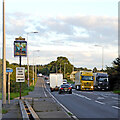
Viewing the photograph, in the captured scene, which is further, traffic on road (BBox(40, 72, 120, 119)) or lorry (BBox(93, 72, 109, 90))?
lorry (BBox(93, 72, 109, 90))

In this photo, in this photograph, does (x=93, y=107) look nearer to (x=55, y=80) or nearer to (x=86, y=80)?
(x=86, y=80)

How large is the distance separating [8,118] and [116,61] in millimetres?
39786

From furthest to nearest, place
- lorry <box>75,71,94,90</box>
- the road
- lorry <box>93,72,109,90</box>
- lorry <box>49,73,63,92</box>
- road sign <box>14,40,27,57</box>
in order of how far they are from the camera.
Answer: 1. lorry <box>93,72,109,90</box>
2. lorry <box>49,73,63,92</box>
3. lorry <box>75,71,94,90</box>
4. road sign <box>14,40,27,57</box>
5. the road

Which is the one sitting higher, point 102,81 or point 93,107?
point 102,81

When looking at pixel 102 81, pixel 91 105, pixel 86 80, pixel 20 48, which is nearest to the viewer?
pixel 91 105

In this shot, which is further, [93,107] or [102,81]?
[102,81]

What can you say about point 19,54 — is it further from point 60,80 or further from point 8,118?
point 60,80

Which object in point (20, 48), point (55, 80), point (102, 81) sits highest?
point (20, 48)

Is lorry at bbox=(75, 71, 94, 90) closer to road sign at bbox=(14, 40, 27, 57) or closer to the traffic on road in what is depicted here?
the traffic on road

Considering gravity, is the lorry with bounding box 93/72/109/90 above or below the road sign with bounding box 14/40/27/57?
below

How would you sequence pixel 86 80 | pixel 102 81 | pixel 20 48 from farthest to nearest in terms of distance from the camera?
1. pixel 102 81
2. pixel 86 80
3. pixel 20 48

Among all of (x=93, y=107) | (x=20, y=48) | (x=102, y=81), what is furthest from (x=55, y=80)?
(x=93, y=107)

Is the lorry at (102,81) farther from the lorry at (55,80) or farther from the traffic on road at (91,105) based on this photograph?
the traffic on road at (91,105)

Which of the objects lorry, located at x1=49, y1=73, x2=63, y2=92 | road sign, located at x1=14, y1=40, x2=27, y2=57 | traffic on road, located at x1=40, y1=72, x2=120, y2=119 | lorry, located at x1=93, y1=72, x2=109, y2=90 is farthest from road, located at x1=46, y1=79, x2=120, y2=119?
lorry, located at x1=93, y1=72, x2=109, y2=90
